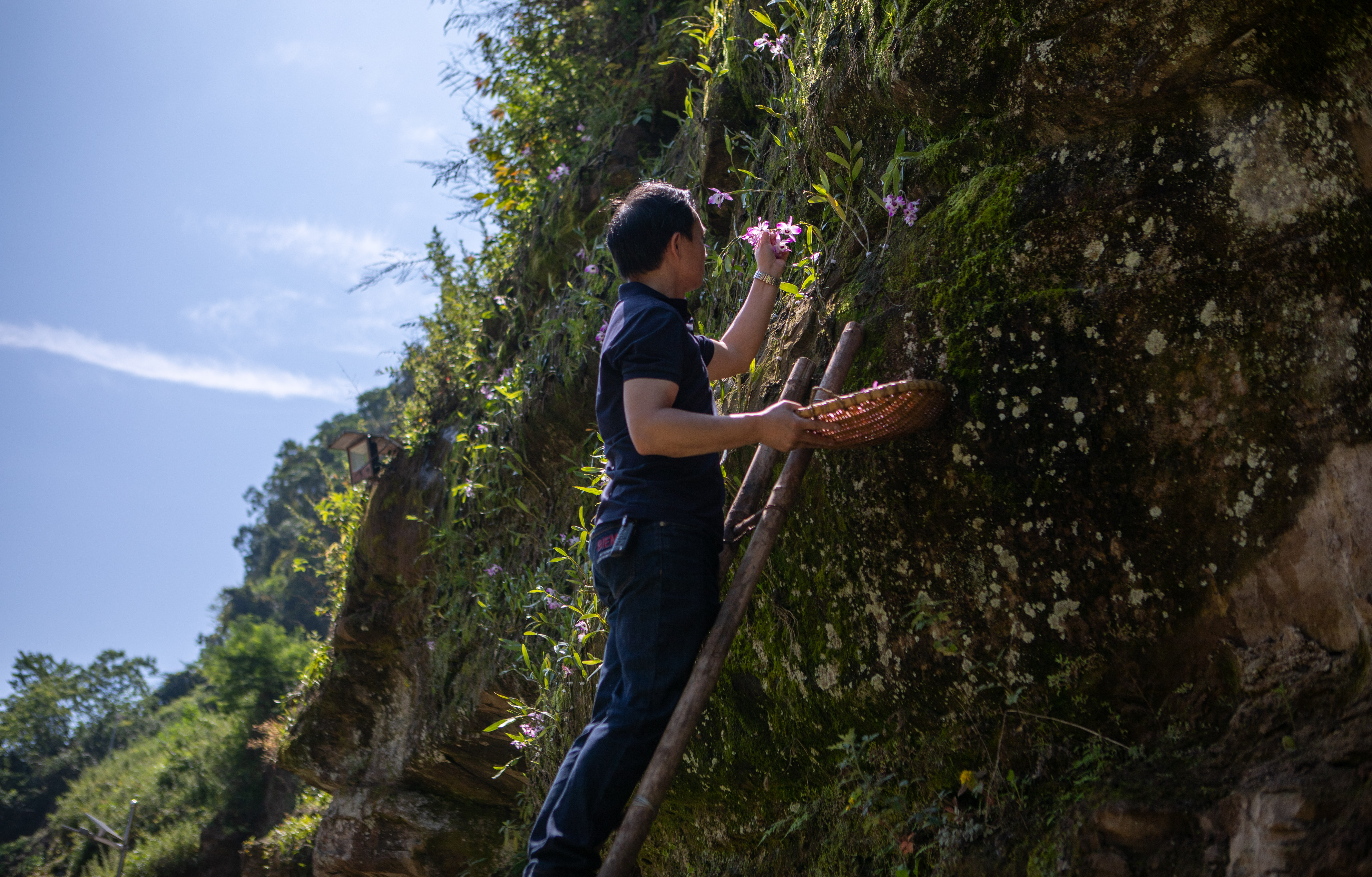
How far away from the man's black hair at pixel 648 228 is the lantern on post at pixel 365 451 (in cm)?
486

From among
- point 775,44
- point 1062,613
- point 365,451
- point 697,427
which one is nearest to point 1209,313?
point 1062,613

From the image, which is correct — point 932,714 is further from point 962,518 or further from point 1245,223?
point 1245,223

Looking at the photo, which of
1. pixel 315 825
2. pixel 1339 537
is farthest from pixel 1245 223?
pixel 315 825

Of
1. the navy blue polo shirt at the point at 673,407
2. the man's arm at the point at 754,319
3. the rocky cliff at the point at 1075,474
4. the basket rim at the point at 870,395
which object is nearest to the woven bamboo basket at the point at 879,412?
the basket rim at the point at 870,395

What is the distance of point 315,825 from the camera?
8.70m

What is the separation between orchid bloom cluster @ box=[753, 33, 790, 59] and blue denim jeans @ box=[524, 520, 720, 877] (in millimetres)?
2354

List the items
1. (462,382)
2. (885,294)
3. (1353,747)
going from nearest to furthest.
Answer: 1. (1353,747)
2. (885,294)
3. (462,382)

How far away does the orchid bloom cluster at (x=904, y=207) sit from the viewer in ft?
8.55

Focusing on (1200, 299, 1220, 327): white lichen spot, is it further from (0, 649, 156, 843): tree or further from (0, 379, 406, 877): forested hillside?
(0, 649, 156, 843): tree

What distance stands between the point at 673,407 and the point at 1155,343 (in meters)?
1.22

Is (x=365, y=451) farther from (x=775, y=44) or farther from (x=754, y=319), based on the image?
(x=754, y=319)

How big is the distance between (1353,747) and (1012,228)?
4.64ft

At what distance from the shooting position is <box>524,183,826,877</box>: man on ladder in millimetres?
2064

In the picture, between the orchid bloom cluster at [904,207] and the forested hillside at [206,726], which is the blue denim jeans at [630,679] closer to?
the orchid bloom cluster at [904,207]
